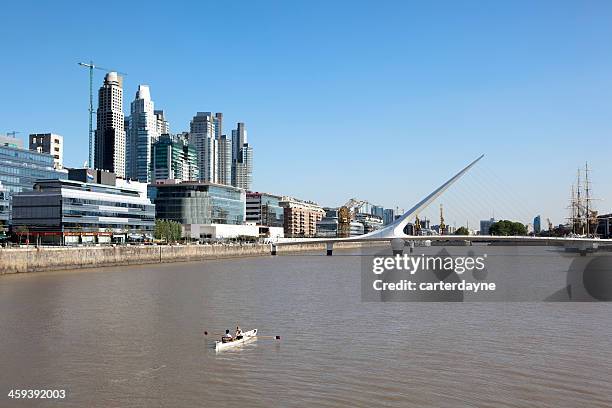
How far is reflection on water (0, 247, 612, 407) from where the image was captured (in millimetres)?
13547

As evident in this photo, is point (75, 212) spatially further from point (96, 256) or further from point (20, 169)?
point (96, 256)

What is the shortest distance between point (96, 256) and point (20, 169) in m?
41.2

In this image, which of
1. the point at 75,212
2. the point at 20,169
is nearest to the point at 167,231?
the point at 75,212

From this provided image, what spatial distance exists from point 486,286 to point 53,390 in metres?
29.8

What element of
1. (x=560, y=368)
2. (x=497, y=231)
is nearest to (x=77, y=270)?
(x=560, y=368)

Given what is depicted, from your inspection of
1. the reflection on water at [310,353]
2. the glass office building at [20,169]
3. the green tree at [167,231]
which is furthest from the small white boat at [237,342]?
the green tree at [167,231]

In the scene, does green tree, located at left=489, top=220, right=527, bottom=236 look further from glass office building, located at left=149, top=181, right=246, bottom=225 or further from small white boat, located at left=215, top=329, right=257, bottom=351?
small white boat, located at left=215, top=329, right=257, bottom=351

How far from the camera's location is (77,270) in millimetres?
51844

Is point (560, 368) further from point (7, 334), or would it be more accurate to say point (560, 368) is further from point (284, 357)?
point (7, 334)

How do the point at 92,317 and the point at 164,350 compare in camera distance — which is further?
the point at 92,317

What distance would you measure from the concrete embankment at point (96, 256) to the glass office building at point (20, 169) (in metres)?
25.0

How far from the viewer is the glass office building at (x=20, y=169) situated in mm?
87812

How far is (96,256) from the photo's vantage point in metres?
57.0

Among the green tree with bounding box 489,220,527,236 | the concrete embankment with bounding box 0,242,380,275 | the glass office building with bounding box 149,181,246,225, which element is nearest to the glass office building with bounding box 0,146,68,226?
the concrete embankment with bounding box 0,242,380,275
